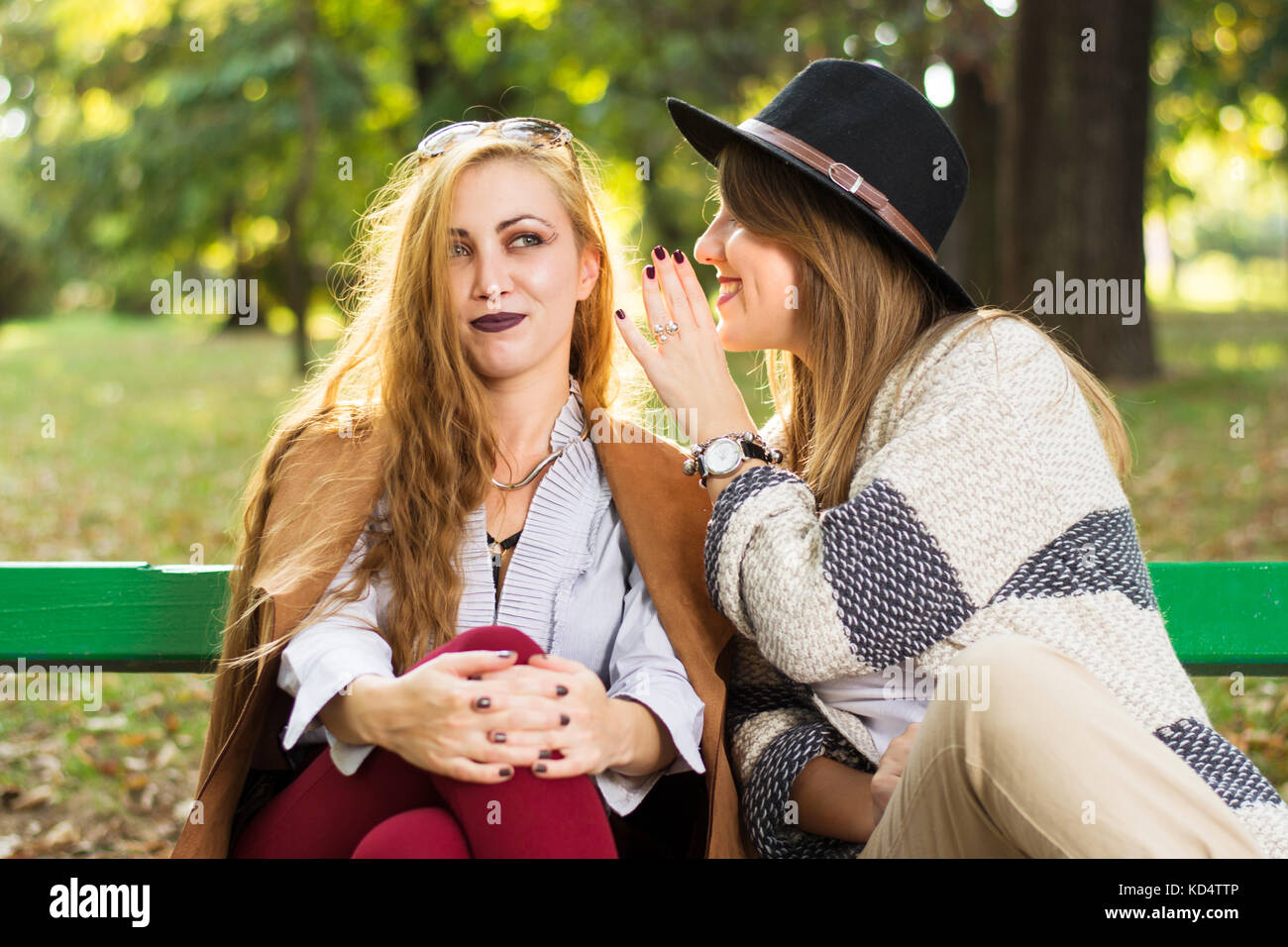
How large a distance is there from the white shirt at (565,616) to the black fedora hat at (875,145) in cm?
79

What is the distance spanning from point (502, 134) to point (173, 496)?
6.75 m

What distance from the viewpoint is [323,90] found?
16.2 meters

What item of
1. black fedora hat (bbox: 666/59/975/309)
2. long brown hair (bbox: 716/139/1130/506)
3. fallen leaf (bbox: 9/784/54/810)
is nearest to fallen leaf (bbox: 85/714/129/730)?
fallen leaf (bbox: 9/784/54/810)

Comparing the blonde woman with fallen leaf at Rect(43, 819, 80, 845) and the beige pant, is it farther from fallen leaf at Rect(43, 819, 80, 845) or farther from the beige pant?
fallen leaf at Rect(43, 819, 80, 845)

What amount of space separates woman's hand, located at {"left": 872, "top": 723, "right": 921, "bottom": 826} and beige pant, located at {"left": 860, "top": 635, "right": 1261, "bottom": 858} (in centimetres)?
26

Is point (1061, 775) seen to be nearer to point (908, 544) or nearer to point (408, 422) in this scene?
point (908, 544)

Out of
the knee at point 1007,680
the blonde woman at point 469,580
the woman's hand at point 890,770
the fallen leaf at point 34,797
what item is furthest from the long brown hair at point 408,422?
the fallen leaf at point 34,797

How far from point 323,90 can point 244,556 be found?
14612mm

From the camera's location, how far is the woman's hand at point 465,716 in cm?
221

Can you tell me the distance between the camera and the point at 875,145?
2742mm

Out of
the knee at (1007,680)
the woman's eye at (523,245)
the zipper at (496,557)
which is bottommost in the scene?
the knee at (1007,680)

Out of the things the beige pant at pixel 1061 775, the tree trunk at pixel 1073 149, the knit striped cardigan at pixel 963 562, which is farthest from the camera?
the tree trunk at pixel 1073 149

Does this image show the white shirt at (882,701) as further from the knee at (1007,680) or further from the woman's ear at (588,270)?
the woman's ear at (588,270)

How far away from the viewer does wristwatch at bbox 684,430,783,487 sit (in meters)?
2.56
